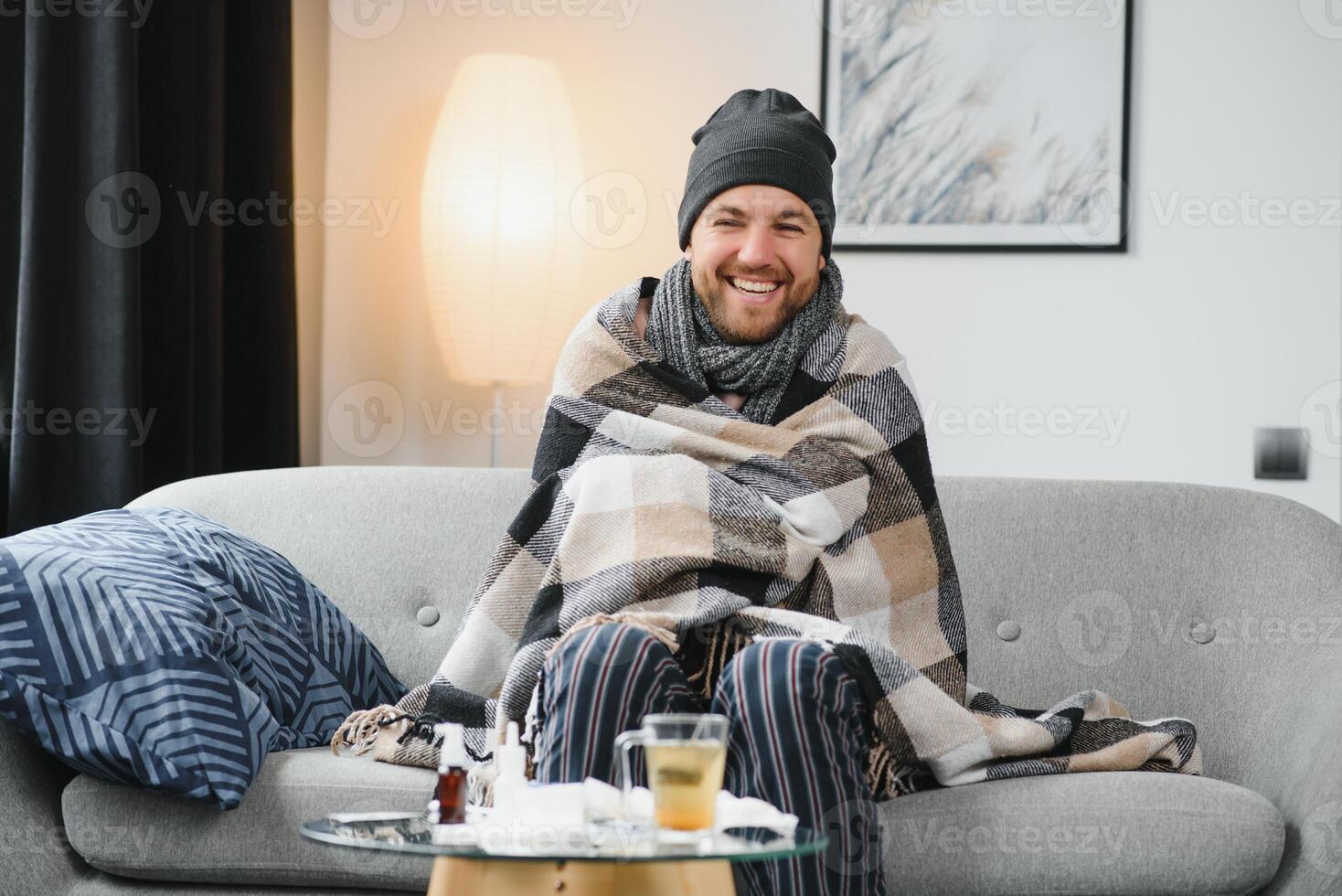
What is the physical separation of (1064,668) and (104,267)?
5.12ft

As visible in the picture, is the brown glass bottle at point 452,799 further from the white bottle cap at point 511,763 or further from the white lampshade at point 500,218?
the white lampshade at point 500,218

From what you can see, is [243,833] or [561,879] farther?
[243,833]

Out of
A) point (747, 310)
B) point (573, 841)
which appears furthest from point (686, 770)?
point (747, 310)

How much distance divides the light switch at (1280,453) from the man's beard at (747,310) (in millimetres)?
1079

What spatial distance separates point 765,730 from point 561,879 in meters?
0.31

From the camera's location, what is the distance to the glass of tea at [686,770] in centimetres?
99

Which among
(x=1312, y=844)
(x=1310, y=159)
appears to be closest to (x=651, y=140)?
(x=1310, y=159)

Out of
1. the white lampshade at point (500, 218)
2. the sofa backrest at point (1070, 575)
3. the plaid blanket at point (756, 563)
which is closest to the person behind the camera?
the plaid blanket at point (756, 563)

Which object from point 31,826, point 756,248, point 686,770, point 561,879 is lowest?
point 31,826

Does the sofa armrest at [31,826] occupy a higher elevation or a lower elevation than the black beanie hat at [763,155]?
lower

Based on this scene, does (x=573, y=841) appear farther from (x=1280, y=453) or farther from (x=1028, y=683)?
(x=1280, y=453)

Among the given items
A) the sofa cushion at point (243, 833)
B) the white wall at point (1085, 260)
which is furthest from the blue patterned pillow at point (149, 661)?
the white wall at point (1085, 260)

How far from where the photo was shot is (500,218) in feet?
8.13

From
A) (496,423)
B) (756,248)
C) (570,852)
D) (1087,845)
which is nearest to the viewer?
(570,852)
